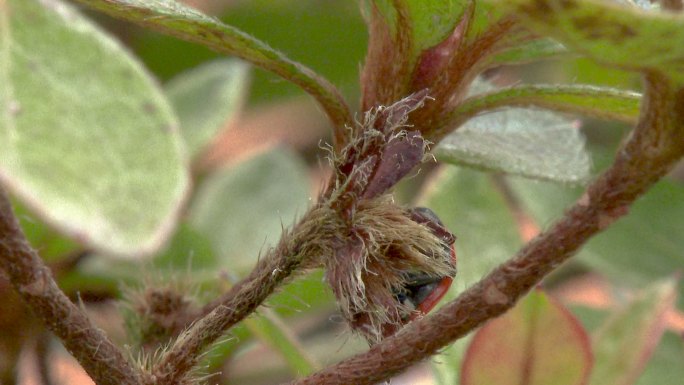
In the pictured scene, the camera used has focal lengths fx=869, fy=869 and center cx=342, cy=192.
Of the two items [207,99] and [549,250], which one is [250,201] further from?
[549,250]

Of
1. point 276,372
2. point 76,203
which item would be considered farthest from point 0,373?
point 276,372

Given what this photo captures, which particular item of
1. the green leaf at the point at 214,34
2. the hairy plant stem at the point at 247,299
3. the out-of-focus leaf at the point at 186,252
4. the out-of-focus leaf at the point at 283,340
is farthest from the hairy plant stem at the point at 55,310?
the out-of-focus leaf at the point at 186,252

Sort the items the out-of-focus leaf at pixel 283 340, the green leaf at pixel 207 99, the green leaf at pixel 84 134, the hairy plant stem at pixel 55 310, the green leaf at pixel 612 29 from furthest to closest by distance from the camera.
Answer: the green leaf at pixel 207 99 < the out-of-focus leaf at pixel 283 340 < the green leaf at pixel 84 134 < the hairy plant stem at pixel 55 310 < the green leaf at pixel 612 29

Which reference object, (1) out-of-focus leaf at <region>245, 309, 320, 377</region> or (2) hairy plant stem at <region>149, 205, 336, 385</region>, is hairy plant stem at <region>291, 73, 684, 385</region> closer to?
(2) hairy plant stem at <region>149, 205, 336, 385</region>

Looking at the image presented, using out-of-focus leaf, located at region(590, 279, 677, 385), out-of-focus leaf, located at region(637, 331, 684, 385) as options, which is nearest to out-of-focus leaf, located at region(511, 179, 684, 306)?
out-of-focus leaf, located at region(637, 331, 684, 385)

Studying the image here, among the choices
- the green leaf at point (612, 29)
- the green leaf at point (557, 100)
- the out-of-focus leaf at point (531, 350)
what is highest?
the green leaf at point (612, 29)

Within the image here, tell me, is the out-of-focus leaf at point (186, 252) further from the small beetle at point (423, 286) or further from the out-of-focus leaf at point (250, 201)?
the small beetle at point (423, 286)

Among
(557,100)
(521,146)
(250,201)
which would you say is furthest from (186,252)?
(557,100)
